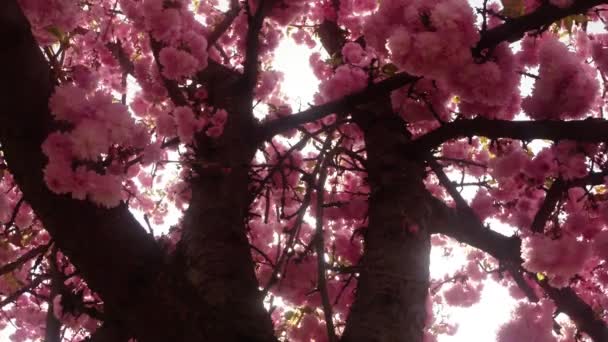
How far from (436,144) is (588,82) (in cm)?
80

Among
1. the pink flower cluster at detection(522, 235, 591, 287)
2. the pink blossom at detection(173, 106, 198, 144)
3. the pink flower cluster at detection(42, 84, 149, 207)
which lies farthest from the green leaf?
the pink flower cluster at detection(42, 84, 149, 207)

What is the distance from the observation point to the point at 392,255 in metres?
2.47

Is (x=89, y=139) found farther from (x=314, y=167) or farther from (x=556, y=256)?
(x=556, y=256)

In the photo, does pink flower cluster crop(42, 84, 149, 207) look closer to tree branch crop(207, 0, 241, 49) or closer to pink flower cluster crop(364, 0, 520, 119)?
pink flower cluster crop(364, 0, 520, 119)

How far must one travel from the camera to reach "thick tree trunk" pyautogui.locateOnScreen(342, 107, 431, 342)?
221cm

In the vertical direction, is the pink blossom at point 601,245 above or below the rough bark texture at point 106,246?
above

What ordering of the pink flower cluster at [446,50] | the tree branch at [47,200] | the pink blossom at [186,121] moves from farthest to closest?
the pink blossom at [186,121], the pink flower cluster at [446,50], the tree branch at [47,200]

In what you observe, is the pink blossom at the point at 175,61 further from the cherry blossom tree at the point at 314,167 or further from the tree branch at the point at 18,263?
the tree branch at the point at 18,263

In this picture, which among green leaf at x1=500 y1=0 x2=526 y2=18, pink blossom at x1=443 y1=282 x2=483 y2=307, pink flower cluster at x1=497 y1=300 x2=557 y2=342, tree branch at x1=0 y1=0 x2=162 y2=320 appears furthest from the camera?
pink blossom at x1=443 y1=282 x2=483 y2=307

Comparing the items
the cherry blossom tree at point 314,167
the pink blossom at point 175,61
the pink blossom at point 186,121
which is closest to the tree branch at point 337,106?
the cherry blossom tree at point 314,167

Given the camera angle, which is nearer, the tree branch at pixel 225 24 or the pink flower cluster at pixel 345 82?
the pink flower cluster at pixel 345 82

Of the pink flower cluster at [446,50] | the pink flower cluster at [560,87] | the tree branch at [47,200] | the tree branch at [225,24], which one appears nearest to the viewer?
the tree branch at [47,200]

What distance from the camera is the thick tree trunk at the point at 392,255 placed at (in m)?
2.21

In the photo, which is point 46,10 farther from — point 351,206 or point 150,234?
point 351,206
